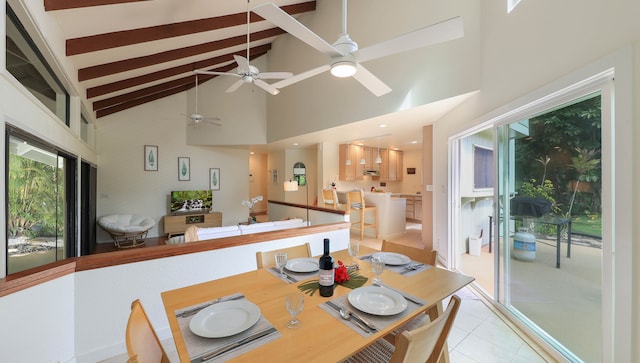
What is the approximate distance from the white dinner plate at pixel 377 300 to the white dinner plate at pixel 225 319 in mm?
464

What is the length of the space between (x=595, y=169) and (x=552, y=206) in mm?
518

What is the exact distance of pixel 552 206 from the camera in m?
2.01

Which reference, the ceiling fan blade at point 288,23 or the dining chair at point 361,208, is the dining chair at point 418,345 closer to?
the ceiling fan blade at point 288,23

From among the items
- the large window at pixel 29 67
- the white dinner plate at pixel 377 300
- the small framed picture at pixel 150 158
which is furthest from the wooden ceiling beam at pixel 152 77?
the white dinner plate at pixel 377 300

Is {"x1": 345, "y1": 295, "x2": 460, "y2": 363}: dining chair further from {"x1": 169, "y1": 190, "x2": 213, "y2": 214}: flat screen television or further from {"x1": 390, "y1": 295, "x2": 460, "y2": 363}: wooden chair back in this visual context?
{"x1": 169, "y1": 190, "x2": 213, "y2": 214}: flat screen television

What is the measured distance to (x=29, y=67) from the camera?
198 cm

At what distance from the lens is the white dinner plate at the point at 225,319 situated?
3.06 ft

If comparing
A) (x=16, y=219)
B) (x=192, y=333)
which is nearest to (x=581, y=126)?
(x=192, y=333)

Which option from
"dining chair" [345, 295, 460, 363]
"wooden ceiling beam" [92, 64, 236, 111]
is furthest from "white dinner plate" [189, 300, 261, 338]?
"wooden ceiling beam" [92, 64, 236, 111]

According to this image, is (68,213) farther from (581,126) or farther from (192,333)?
(581,126)

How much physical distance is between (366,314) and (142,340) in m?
0.89

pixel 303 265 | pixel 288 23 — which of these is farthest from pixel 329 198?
pixel 288 23

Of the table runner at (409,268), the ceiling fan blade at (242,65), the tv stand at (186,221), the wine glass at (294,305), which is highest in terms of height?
the ceiling fan blade at (242,65)

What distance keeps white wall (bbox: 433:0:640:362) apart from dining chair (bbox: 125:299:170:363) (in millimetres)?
2246
